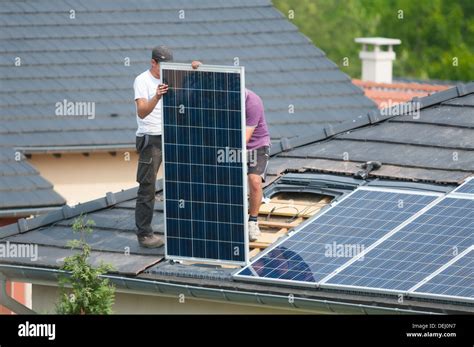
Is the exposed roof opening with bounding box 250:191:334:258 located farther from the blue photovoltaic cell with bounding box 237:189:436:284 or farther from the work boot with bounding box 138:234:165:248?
the work boot with bounding box 138:234:165:248

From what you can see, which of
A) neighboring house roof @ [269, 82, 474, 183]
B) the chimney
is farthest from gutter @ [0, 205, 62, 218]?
the chimney

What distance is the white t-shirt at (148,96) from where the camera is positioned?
58.3 feet

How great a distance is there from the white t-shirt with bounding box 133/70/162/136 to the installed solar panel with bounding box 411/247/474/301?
3.47 metres

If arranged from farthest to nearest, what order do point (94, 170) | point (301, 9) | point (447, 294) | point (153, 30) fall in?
point (301, 9) → point (153, 30) → point (94, 170) → point (447, 294)

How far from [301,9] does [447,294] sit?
69.7 meters

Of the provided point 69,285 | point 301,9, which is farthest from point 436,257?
point 301,9

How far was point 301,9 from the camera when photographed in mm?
84812

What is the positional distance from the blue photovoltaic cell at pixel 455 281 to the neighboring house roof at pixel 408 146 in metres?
1.95

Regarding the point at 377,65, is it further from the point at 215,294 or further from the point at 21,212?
the point at 215,294

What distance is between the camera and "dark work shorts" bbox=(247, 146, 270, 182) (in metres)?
17.9

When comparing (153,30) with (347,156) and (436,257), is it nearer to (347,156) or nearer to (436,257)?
(347,156)

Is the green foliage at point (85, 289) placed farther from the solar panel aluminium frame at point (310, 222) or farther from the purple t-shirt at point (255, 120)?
the purple t-shirt at point (255, 120)

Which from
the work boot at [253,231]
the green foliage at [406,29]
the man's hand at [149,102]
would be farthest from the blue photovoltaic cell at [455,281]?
the green foliage at [406,29]

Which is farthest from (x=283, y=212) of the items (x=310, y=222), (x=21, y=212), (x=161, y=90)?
(x=21, y=212)
